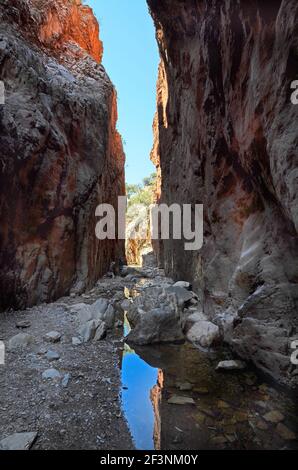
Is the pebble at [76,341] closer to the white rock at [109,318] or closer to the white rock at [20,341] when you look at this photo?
the white rock at [20,341]

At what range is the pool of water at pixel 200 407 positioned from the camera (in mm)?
2859

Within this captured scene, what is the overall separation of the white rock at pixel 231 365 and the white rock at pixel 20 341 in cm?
319

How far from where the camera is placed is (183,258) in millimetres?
11039

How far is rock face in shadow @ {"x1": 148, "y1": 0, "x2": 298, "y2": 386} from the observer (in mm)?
3695

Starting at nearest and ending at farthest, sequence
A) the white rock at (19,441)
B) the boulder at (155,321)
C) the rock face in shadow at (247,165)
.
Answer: the white rock at (19,441), the rock face in shadow at (247,165), the boulder at (155,321)

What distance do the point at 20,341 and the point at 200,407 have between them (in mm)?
3052

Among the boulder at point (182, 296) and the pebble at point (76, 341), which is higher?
the boulder at point (182, 296)

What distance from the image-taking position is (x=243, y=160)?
541cm

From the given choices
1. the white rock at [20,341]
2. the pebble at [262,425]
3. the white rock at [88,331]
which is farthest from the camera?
the white rock at [88,331]

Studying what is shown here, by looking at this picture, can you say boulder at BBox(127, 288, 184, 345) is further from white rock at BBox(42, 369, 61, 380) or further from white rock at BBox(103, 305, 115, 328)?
white rock at BBox(42, 369, 61, 380)

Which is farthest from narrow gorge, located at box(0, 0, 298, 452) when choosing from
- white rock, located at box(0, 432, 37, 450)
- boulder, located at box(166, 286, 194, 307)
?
boulder, located at box(166, 286, 194, 307)

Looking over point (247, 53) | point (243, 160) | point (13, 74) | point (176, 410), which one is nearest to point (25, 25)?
point (13, 74)

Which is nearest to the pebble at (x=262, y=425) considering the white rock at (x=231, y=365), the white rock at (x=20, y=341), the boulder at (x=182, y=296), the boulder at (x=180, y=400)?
the boulder at (x=180, y=400)
